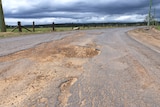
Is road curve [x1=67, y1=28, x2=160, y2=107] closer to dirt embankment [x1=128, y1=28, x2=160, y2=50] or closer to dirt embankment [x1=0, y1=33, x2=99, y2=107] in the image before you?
dirt embankment [x1=0, y1=33, x2=99, y2=107]

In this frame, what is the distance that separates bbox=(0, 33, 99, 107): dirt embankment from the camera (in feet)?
11.7

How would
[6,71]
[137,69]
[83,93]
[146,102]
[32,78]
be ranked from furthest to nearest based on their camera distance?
[137,69], [6,71], [32,78], [83,93], [146,102]

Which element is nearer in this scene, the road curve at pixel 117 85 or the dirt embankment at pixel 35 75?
the road curve at pixel 117 85

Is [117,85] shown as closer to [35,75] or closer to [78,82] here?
[78,82]

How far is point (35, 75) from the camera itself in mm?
4828

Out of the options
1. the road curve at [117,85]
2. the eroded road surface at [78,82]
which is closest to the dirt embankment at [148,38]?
the road curve at [117,85]

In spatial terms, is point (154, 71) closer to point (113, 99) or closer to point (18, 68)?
point (113, 99)

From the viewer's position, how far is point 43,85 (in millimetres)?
4172

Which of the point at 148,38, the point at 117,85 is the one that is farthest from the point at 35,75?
the point at 148,38

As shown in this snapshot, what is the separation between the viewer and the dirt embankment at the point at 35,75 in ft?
11.7

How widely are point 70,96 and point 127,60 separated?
11.4 feet

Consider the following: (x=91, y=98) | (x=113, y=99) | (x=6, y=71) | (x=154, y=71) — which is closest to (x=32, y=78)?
(x=6, y=71)

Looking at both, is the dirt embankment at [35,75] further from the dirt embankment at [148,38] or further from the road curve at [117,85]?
the dirt embankment at [148,38]

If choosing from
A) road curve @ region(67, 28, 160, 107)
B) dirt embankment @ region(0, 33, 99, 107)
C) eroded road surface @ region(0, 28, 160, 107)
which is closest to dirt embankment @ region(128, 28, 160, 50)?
road curve @ region(67, 28, 160, 107)
